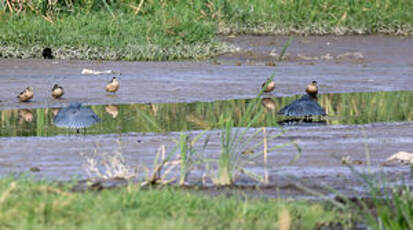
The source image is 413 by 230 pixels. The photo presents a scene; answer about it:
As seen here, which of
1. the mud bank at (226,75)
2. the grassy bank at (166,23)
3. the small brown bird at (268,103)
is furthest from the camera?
the grassy bank at (166,23)

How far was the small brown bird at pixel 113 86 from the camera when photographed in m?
11.3

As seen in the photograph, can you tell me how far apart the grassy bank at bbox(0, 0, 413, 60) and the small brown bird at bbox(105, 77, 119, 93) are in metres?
3.75

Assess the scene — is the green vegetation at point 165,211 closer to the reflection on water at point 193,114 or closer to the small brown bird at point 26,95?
the reflection on water at point 193,114

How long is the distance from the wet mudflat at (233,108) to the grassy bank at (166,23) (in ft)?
1.82

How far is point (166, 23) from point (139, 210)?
479 inches

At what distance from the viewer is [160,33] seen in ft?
54.0

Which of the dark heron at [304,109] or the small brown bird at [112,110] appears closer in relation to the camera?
the dark heron at [304,109]

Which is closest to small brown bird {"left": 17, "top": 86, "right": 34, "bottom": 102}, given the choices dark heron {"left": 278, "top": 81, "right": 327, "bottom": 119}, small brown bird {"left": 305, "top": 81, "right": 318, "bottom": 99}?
dark heron {"left": 278, "top": 81, "right": 327, "bottom": 119}

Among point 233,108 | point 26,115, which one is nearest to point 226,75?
point 233,108

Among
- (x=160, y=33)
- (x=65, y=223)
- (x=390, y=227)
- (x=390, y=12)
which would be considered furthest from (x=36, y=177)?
(x=390, y=12)

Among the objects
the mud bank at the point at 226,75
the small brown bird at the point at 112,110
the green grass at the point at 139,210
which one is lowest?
the mud bank at the point at 226,75

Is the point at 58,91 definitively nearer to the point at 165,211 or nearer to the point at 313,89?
the point at 313,89

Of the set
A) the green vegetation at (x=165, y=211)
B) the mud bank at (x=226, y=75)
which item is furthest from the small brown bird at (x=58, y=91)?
the green vegetation at (x=165, y=211)

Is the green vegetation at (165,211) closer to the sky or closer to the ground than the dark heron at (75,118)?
closer to the sky
